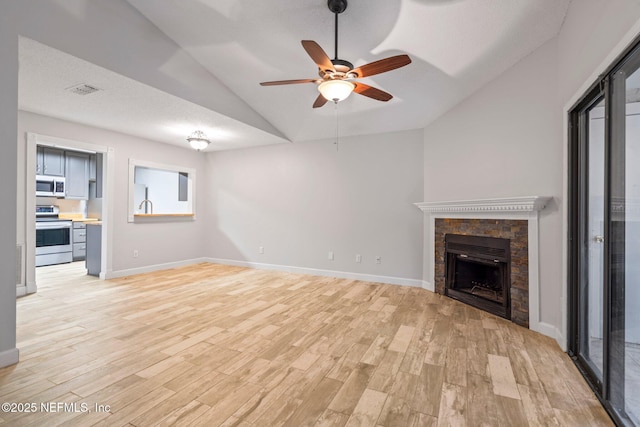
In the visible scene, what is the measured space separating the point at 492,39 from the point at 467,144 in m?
1.21

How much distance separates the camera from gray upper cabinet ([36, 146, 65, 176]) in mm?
5855

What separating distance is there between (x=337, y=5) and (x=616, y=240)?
103 inches

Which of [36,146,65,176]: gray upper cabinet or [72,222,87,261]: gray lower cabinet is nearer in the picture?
[36,146,65,176]: gray upper cabinet

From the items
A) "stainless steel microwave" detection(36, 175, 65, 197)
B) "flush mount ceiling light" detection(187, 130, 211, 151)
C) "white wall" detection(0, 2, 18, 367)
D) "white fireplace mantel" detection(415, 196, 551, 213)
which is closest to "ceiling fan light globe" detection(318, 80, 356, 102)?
"white fireplace mantel" detection(415, 196, 551, 213)

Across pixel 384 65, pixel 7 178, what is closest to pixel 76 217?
pixel 7 178

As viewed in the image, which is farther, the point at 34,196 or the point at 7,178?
the point at 34,196

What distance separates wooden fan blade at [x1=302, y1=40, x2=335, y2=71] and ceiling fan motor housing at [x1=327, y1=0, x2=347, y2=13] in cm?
70

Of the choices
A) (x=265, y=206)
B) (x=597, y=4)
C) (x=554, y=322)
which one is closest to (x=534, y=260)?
(x=554, y=322)

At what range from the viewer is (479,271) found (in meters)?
3.81

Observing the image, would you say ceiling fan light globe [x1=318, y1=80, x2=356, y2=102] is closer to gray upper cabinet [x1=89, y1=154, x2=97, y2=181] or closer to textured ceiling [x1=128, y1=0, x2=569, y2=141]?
textured ceiling [x1=128, y1=0, x2=569, y2=141]

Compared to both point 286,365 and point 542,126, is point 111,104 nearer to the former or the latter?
point 286,365

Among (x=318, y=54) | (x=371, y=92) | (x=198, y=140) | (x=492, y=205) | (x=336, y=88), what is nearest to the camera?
(x=318, y=54)

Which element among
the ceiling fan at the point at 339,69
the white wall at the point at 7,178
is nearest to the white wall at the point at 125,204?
the white wall at the point at 7,178

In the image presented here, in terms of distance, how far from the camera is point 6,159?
213 cm
